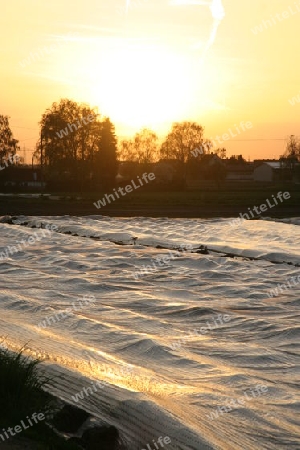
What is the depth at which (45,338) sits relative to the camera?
1079 centimetres

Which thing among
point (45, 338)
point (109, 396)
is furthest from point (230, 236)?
point (109, 396)

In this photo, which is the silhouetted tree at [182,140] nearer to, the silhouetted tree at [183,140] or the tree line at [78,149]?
the silhouetted tree at [183,140]

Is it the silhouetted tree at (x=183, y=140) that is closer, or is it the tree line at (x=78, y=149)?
the tree line at (x=78, y=149)

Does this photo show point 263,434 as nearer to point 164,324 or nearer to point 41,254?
point 164,324

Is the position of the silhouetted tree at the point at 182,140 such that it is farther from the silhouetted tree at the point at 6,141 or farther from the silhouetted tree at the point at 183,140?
the silhouetted tree at the point at 6,141

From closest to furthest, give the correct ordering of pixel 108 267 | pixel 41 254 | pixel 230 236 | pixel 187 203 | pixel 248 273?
pixel 248 273 → pixel 108 267 → pixel 41 254 → pixel 230 236 → pixel 187 203

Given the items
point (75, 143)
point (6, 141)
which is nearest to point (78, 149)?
point (75, 143)

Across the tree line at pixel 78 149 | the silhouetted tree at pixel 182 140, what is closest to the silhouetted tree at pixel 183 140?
the silhouetted tree at pixel 182 140

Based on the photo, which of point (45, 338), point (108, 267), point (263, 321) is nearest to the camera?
point (45, 338)

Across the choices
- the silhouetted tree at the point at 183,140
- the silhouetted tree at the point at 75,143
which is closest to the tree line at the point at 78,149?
the silhouetted tree at the point at 75,143

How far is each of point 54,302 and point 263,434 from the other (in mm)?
7311

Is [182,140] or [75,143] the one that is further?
[182,140]

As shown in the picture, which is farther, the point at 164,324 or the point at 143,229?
the point at 143,229

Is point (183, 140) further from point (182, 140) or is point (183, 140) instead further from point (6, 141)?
point (6, 141)
